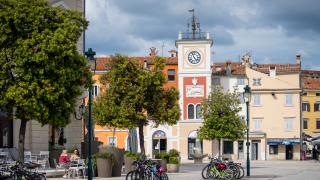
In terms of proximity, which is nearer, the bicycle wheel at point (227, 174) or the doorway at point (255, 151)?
the bicycle wheel at point (227, 174)

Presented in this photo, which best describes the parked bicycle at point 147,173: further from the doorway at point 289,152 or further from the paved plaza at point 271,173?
the doorway at point 289,152

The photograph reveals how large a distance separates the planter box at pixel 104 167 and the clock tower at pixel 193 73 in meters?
45.4

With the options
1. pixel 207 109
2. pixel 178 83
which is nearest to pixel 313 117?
pixel 178 83

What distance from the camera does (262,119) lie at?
80.8 meters

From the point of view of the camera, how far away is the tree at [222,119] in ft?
176

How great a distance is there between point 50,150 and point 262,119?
4897 centimetres

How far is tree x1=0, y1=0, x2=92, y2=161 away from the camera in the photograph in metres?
22.5

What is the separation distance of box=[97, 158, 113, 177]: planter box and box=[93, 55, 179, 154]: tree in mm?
7163

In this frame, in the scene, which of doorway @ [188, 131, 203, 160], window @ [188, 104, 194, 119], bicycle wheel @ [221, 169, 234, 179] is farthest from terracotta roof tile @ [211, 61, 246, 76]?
bicycle wheel @ [221, 169, 234, 179]

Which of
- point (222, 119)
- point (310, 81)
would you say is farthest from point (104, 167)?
point (310, 81)

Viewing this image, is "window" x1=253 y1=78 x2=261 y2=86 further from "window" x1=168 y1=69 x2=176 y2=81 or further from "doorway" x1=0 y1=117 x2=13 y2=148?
"doorway" x1=0 y1=117 x2=13 y2=148

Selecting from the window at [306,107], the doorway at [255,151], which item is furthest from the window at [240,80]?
the window at [306,107]

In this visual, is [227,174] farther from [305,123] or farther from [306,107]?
[305,123]

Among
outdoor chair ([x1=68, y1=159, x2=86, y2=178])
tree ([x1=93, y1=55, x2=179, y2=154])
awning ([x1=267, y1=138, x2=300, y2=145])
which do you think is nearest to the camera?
outdoor chair ([x1=68, y1=159, x2=86, y2=178])
